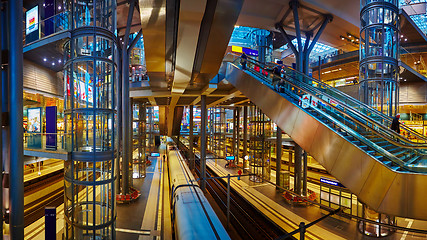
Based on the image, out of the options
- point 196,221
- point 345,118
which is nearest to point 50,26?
point 196,221

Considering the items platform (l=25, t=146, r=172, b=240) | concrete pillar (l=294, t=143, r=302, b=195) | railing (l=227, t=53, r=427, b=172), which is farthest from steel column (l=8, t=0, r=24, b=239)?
concrete pillar (l=294, t=143, r=302, b=195)

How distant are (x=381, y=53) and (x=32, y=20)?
18.9m

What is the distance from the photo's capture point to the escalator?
482cm

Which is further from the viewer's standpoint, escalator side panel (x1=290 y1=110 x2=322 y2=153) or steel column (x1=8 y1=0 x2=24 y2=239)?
escalator side panel (x1=290 y1=110 x2=322 y2=153)

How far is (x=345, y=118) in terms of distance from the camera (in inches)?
277

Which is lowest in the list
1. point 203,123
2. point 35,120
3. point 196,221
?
point 196,221

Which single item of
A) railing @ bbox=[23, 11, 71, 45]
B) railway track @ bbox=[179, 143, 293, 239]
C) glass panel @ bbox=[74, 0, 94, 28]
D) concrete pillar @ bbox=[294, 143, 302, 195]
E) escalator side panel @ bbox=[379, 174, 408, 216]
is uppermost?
railing @ bbox=[23, 11, 71, 45]

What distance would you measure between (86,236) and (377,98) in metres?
14.3

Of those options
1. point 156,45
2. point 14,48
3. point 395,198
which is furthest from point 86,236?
point 395,198

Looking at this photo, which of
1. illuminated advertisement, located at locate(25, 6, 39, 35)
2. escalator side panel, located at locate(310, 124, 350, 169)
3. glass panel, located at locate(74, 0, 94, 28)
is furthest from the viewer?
illuminated advertisement, located at locate(25, 6, 39, 35)

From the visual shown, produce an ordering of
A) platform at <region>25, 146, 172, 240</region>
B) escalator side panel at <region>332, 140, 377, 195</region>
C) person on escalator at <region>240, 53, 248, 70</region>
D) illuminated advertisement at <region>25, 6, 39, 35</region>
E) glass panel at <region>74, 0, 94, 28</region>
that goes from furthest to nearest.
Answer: person on escalator at <region>240, 53, 248, 70</region>, illuminated advertisement at <region>25, 6, 39, 35</region>, platform at <region>25, 146, 172, 240</region>, glass panel at <region>74, 0, 94, 28</region>, escalator side panel at <region>332, 140, 377, 195</region>

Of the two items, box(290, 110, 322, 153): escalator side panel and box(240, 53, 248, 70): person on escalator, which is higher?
box(240, 53, 248, 70): person on escalator

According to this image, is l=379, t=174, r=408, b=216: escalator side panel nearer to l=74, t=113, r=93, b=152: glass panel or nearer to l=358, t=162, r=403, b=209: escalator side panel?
l=358, t=162, r=403, b=209: escalator side panel

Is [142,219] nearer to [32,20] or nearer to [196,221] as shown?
[196,221]
